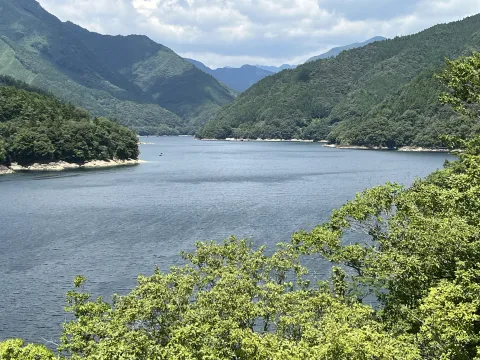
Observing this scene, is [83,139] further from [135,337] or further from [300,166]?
[135,337]

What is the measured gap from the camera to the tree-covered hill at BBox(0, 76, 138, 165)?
159500mm

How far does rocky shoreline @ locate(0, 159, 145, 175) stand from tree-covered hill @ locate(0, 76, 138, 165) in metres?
1.59

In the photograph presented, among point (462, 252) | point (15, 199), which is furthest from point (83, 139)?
point (462, 252)

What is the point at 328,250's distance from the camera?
1304 inches

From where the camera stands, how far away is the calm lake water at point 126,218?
168 feet

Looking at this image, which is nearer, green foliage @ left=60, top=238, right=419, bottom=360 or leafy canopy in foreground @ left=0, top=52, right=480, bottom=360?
green foliage @ left=60, top=238, right=419, bottom=360

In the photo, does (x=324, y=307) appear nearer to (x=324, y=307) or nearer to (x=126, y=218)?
(x=324, y=307)

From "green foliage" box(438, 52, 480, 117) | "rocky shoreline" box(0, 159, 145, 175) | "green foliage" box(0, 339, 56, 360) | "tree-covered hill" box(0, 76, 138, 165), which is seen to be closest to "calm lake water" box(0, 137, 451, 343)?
"rocky shoreline" box(0, 159, 145, 175)

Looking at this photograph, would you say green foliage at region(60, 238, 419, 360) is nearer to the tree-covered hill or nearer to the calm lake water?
the calm lake water

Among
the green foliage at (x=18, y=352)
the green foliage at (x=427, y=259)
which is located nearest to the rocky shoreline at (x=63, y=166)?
the green foliage at (x=427, y=259)

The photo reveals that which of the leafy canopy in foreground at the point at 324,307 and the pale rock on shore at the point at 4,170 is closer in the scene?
the leafy canopy in foreground at the point at 324,307

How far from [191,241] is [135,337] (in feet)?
165

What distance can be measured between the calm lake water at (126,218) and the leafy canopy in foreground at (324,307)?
19.7m

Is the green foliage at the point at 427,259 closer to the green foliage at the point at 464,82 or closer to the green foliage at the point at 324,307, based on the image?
the green foliage at the point at 324,307
